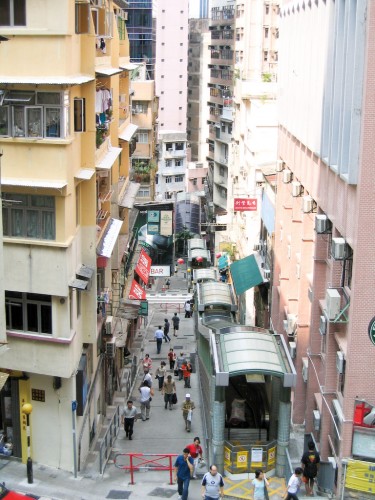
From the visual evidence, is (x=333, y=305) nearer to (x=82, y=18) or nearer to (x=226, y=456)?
(x=226, y=456)

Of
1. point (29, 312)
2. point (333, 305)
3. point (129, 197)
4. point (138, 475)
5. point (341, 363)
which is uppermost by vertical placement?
point (333, 305)

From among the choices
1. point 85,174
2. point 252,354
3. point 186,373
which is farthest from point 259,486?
point 186,373

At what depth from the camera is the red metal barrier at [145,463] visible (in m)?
20.9

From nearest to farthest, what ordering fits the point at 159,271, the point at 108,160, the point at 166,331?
the point at 108,160 < the point at 166,331 < the point at 159,271

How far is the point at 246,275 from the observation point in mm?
36906

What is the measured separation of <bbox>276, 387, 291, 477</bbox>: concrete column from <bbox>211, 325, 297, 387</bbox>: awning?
51 centimetres

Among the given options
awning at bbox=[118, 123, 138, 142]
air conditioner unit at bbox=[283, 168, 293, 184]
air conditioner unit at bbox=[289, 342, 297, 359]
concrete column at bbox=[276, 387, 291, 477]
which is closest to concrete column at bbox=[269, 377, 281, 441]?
concrete column at bbox=[276, 387, 291, 477]

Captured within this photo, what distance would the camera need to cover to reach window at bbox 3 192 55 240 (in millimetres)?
20609

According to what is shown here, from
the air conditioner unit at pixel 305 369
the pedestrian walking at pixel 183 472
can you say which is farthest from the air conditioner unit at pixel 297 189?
the pedestrian walking at pixel 183 472

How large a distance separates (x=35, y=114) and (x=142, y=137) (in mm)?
37553

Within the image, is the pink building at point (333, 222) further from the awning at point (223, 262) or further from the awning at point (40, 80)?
the awning at point (223, 262)

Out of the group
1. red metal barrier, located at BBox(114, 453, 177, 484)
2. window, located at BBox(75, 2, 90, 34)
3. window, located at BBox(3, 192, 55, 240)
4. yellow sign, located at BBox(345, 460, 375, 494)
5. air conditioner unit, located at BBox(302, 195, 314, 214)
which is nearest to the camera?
yellow sign, located at BBox(345, 460, 375, 494)

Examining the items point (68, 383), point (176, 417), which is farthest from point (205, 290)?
point (68, 383)

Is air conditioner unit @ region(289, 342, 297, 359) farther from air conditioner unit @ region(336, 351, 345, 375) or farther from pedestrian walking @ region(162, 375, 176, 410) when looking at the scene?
air conditioner unit @ region(336, 351, 345, 375)
